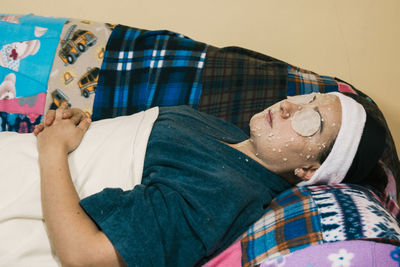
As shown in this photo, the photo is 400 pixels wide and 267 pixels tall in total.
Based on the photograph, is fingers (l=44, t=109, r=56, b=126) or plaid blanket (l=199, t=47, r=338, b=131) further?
plaid blanket (l=199, t=47, r=338, b=131)

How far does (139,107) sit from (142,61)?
20 cm

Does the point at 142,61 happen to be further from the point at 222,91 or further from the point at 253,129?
the point at 253,129

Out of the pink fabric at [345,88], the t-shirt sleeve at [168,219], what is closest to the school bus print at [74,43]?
the t-shirt sleeve at [168,219]

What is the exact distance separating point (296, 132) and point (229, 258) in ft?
1.48

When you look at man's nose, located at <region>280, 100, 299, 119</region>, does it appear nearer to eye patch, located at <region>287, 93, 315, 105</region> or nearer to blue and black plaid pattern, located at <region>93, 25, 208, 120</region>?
eye patch, located at <region>287, 93, 315, 105</region>

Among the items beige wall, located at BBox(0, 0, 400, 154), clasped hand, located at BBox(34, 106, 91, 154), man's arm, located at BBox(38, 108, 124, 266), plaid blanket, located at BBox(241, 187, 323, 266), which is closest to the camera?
man's arm, located at BBox(38, 108, 124, 266)

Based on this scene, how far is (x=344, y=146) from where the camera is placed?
1324 mm

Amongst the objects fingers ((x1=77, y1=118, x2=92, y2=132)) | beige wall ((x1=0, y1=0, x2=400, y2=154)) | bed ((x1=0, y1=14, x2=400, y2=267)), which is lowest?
fingers ((x1=77, y1=118, x2=92, y2=132))

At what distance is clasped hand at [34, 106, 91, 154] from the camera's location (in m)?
1.26

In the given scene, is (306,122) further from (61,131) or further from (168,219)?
(61,131)

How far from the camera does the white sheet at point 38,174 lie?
1105 mm

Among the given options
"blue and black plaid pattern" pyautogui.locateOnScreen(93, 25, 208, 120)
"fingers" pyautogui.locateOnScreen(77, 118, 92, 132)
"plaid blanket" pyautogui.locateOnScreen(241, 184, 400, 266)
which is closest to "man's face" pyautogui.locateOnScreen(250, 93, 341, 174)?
"plaid blanket" pyautogui.locateOnScreen(241, 184, 400, 266)

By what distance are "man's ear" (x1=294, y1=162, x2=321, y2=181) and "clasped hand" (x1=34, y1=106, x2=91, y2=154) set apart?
74cm

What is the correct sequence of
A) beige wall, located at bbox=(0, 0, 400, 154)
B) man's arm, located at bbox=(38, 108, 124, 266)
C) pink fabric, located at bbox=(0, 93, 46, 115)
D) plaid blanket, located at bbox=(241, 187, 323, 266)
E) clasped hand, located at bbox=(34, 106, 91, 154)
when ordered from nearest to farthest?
man's arm, located at bbox=(38, 108, 124, 266)
plaid blanket, located at bbox=(241, 187, 323, 266)
clasped hand, located at bbox=(34, 106, 91, 154)
pink fabric, located at bbox=(0, 93, 46, 115)
beige wall, located at bbox=(0, 0, 400, 154)
